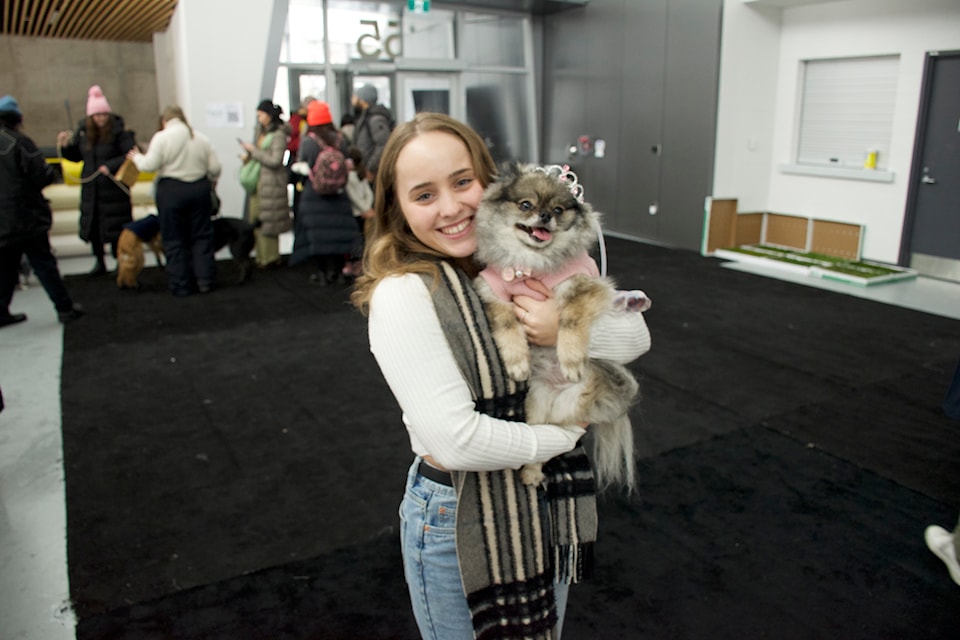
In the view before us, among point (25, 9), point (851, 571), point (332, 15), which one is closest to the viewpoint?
point (851, 571)

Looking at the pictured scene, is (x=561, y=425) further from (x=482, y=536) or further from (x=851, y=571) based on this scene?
(x=851, y=571)

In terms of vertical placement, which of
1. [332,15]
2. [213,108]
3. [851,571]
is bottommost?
[851,571]

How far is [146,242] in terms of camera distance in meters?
6.90

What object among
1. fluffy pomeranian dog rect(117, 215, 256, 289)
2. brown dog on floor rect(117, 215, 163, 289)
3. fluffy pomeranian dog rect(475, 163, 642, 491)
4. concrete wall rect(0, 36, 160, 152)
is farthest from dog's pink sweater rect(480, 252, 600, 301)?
concrete wall rect(0, 36, 160, 152)

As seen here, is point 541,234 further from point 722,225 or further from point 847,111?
point 722,225

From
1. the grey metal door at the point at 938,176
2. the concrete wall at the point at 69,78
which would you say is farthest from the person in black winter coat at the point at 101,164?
the concrete wall at the point at 69,78

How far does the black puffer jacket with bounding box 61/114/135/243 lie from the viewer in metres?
6.70

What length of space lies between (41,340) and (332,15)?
6016mm

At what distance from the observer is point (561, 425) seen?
1.35 metres

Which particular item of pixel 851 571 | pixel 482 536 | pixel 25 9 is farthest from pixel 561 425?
pixel 25 9

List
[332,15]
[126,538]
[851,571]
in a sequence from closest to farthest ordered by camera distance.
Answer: [851,571] → [126,538] → [332,15]

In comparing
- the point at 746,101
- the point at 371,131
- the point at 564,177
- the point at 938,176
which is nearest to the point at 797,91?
the point at 746,101

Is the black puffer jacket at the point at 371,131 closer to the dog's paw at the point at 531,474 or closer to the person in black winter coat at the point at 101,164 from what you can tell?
the person in black winter coat at the point at 101,164

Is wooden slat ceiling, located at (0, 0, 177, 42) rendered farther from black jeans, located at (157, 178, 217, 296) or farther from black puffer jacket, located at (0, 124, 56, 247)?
black puffer jacket, located at (0, 124, 56, 247)
